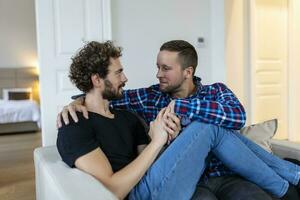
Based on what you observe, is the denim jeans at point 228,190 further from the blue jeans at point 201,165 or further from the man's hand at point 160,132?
the man's hand at point 160,132

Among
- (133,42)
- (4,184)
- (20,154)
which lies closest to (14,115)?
(20,154)

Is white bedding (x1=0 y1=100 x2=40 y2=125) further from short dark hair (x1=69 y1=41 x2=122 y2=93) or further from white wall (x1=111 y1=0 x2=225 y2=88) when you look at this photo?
short dark hair (x1=69 y1=41 x2=122 y2=93)

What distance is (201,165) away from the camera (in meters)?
1.39

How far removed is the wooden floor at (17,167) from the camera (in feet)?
9.70

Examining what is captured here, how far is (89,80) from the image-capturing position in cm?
160

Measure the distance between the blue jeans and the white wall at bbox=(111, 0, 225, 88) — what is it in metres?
1.99

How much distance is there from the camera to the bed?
5922 millimetres

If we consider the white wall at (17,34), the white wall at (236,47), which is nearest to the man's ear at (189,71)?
the white wall at (236,47)

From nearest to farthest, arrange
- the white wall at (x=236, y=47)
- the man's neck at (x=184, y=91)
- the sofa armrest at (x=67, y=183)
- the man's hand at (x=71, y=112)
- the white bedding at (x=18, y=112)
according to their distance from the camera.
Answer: the sofa armrest at (x=67, y=183)
the man's hand at (x=71, y=112)
the man's neck at (x=184, y=91)
the white wall at (x=236, y=47)
the white bedding at (x=18, y=112)

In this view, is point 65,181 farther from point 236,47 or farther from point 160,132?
point 236,47

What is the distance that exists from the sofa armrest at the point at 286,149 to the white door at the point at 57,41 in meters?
1.86

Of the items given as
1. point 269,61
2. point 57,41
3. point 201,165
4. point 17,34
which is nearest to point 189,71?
point 201,165

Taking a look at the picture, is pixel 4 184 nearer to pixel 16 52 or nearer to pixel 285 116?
pixel 285 116

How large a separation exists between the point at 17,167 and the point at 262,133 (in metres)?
2.89
